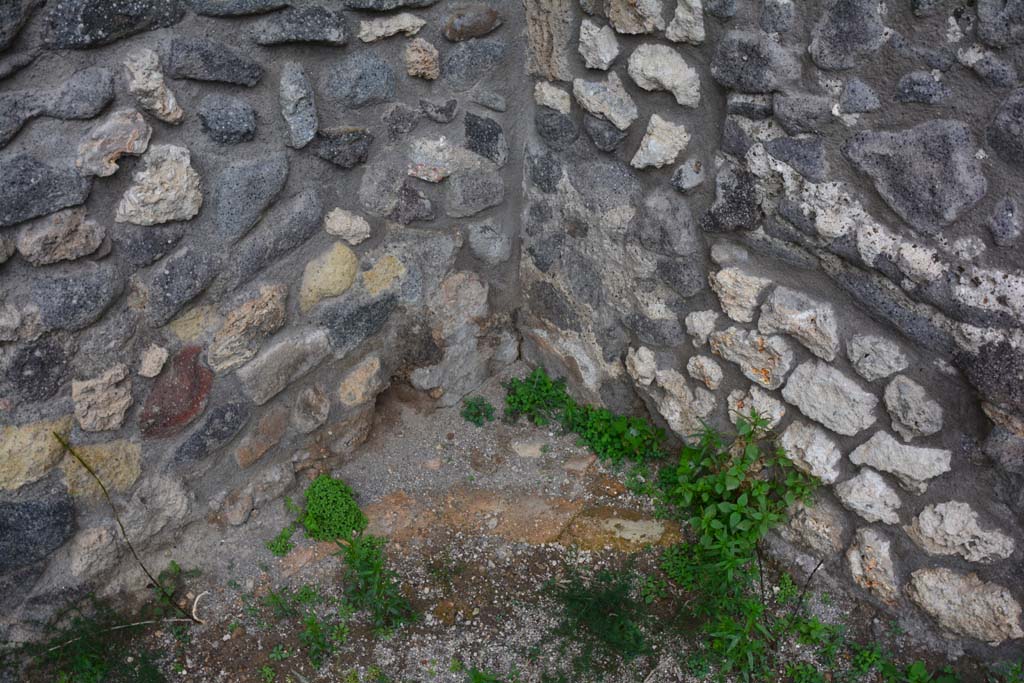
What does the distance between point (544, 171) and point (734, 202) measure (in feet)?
2.35

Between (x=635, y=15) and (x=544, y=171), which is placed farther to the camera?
(x=544, y=171)

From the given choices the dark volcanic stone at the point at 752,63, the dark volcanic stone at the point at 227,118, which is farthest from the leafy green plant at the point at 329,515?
the dark volcanic stone at the point at 752,63

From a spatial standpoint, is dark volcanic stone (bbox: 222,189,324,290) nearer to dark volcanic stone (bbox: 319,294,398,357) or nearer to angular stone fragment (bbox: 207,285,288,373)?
angular stone fragment (bbox: 207,285,288,373)

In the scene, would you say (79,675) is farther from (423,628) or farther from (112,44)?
(112,44)

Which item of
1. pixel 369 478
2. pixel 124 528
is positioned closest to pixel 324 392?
pixel 369 478

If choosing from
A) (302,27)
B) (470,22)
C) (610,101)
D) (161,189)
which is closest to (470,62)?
(470,22)

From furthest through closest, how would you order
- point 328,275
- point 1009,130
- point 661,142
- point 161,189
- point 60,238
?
point 328,275 → point 661,142 → point 161,189 → point 60,238 → point 1009,130

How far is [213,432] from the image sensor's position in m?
2.56

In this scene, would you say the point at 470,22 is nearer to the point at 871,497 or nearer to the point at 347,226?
the point at 347,226

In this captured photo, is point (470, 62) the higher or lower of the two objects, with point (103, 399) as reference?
higher

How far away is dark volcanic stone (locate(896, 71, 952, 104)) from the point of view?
188cm

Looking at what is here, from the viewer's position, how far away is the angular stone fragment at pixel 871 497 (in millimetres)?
2330

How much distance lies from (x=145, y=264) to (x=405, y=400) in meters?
1.14

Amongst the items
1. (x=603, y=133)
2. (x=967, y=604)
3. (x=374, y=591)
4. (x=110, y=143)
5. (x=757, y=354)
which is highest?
(x=603, y=133)
